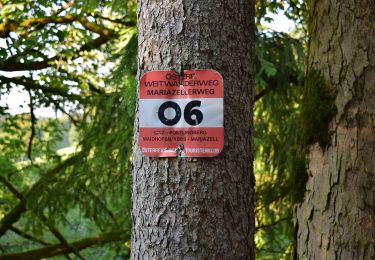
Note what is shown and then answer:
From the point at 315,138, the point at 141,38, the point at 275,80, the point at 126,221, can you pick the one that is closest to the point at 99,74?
the point at 126,221

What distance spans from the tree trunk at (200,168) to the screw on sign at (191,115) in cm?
2

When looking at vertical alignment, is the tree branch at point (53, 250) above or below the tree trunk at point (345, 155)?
below

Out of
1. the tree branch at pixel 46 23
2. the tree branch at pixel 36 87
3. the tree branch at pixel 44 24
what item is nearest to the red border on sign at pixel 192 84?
the tree branch at pixel 44 24

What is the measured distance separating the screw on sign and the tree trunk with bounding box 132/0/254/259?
2 cm

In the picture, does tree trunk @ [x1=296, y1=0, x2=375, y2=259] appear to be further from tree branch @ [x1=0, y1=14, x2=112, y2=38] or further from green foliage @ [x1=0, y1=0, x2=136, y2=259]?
tree branch @ [x1=0, y1=14, x2=112, y2=38]

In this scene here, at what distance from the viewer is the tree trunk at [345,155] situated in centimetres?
278

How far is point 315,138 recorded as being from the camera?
2.96 meters

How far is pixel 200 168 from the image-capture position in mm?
1483

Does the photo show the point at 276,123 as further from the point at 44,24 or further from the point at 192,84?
the point at 192,84

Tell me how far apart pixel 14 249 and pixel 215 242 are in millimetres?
7264

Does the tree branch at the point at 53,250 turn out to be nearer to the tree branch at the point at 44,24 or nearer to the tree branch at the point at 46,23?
the tree branch at the point at 44,24

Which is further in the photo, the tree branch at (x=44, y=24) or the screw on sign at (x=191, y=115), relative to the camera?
the tree branch at (x=44, y=24)

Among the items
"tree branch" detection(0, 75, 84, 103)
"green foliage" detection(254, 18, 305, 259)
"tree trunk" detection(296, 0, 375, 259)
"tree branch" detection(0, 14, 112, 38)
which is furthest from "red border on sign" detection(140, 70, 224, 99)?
"green foliage" detection(254, 18, 305, 259)

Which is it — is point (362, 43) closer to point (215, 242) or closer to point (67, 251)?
point (215, 242)
